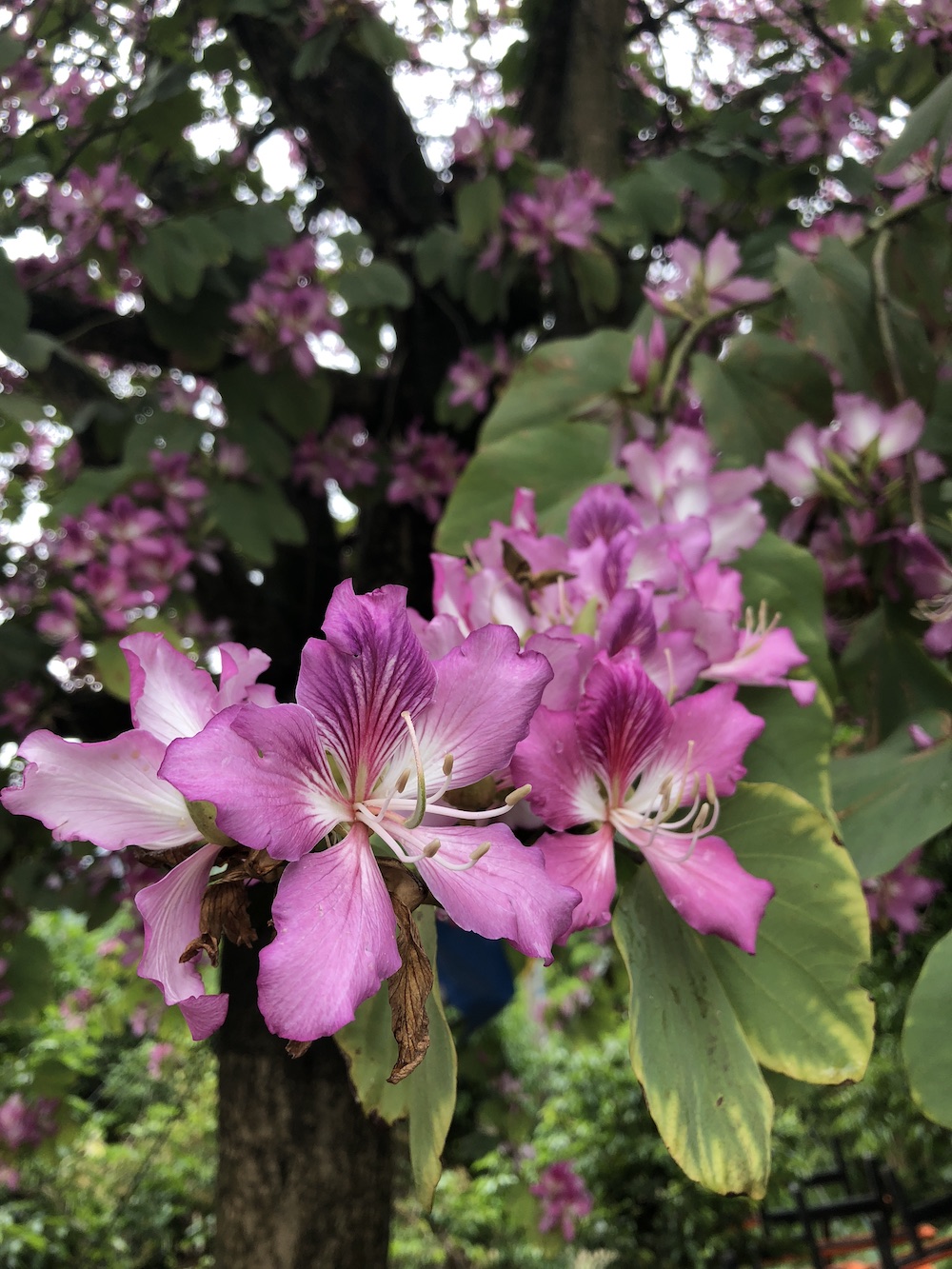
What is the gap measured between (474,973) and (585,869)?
0.83 m

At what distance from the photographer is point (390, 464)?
1885 millimetres

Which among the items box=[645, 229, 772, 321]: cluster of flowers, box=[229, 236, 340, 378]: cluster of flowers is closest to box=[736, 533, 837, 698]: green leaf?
box=[645, 229, 772, 321]: cluster of flowers

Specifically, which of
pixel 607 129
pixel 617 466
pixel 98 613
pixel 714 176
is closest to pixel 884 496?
pixel 617 466

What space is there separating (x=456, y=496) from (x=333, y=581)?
1.36 meters

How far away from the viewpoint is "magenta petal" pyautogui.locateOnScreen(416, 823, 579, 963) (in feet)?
1.05

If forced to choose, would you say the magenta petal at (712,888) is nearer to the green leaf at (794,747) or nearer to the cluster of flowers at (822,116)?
the green leaf at (794,747)

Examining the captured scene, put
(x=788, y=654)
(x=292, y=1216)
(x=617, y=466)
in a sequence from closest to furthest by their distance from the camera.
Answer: (x=788, y=654), (x=617, y=466), (x=292, y=1216)

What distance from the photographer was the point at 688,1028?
0.41 m

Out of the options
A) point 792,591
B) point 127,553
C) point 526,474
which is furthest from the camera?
point 127,553

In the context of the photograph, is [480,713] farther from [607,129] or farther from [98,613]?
[607,129]

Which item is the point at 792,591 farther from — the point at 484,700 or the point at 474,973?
the point at 474,973

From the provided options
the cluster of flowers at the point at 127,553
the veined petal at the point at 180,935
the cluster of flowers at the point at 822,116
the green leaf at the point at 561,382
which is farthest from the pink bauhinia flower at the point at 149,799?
the cluster of flowers at the point at 822,116

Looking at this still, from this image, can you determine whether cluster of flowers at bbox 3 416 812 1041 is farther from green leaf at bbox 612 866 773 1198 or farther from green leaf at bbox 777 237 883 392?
green leaf at bbox 777 237 883 392

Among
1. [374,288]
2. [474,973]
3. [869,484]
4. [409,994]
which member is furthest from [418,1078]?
[374,288]
